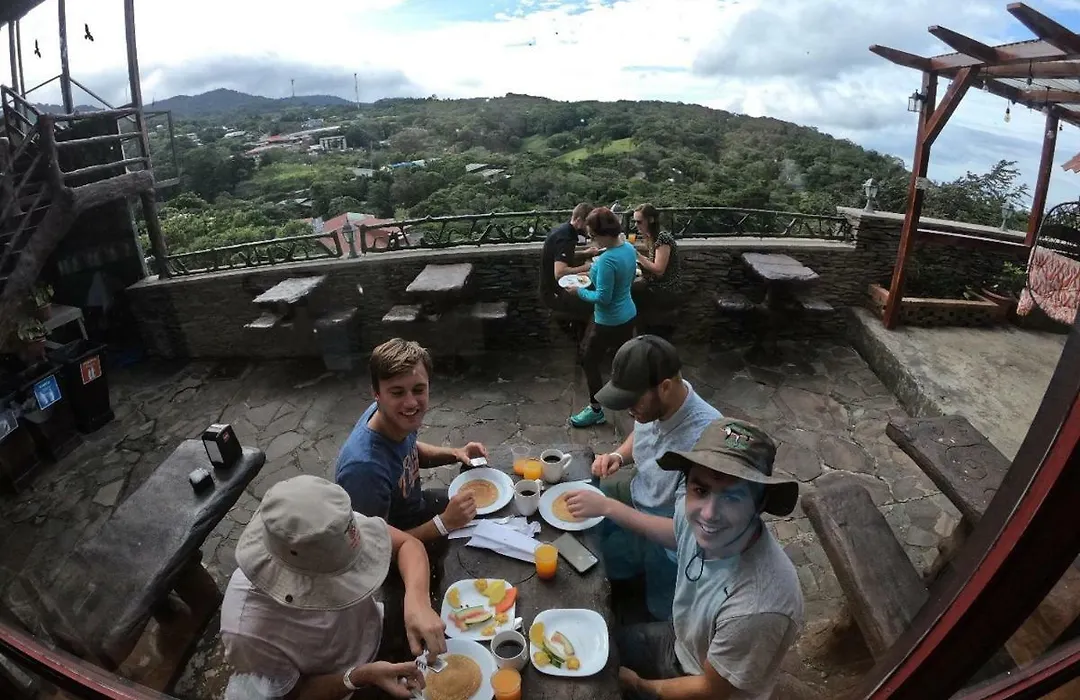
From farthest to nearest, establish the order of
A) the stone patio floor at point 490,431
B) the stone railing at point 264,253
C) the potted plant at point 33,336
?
the stone railing at point 264,253, the potted plant at point 33,336, the stone patio floor at point 490,431

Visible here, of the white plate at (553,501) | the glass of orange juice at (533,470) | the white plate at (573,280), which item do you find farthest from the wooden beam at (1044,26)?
the white plate at (573,280)

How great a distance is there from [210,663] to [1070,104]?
4808 mm

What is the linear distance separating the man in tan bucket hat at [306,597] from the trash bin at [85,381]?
147 inches

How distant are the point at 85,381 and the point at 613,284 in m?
4.00

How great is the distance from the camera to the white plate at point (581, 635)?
61.8 inches

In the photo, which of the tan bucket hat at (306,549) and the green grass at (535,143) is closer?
the tan bucket hat at (306,549)

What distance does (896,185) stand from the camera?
5039 mm

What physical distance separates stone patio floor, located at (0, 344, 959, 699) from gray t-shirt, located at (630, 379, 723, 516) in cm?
90

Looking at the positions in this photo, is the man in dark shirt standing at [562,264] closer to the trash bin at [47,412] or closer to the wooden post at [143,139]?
the wooden post at [143,139]

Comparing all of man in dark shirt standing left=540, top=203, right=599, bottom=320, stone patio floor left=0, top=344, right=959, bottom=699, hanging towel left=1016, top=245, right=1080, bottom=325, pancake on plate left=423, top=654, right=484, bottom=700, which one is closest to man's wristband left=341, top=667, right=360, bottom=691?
pancake on plate left=423, top=654, right=484, bottom=700

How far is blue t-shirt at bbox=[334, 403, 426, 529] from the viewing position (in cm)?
194

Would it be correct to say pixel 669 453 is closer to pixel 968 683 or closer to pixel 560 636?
pixel 560 636

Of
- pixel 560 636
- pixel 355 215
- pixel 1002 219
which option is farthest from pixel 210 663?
pixel 1002 219

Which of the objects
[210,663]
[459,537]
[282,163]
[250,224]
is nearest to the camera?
[459,537]
